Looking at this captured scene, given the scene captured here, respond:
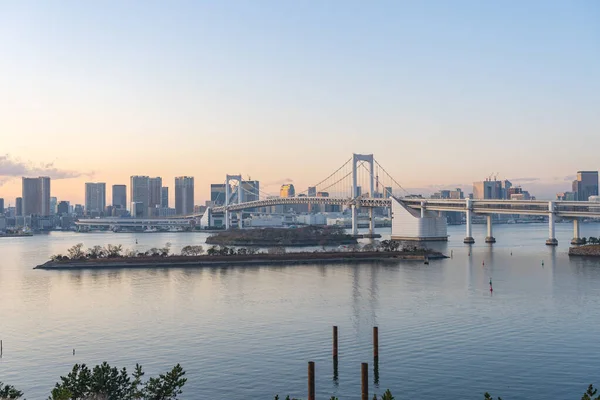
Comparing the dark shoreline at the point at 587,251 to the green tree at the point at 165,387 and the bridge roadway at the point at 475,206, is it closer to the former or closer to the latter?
the bridge roadway at the point at 475,206

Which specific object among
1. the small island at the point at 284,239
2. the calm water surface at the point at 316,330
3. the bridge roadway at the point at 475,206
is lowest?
the calm water surface at the point at 316,330

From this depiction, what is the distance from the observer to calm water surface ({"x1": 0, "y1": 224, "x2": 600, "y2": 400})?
711 cm

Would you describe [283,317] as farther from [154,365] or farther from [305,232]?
[305,232]

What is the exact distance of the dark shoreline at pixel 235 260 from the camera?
→ 19.2m

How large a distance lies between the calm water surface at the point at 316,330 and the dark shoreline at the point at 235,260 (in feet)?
8.49

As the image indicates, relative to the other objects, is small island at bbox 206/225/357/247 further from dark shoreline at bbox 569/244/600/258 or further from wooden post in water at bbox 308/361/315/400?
wooden post in water at bbox 308/361/315/400

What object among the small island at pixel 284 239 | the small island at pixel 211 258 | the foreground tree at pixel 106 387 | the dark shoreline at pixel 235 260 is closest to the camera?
the foreground tree at pixel 106 387

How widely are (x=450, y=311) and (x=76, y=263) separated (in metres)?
12.0

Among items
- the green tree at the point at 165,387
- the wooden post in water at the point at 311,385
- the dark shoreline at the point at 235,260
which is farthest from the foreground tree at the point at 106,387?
the dark shoreline at the point at 235,260

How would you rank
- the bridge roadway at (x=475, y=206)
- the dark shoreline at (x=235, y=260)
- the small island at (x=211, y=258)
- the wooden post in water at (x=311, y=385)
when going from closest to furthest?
1. the wooden post in water at (x=311, y=385)
2. the dark shoreline at (x=235, y=260)
3. the small island at (x=211, y=258)
4. the bridge roadway at (x=475, y=206)

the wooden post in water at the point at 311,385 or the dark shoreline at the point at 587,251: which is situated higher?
the dark shoreline at the point at 587,251

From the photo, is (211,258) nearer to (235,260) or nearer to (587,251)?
(235,260)

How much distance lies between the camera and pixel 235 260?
2041cm

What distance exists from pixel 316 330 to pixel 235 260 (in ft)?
36.5
